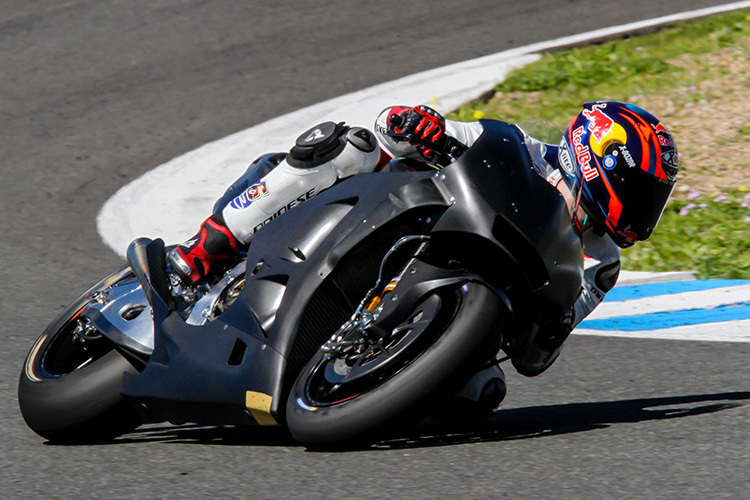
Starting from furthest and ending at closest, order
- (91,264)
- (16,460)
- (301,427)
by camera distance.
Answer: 1. (91,264)
2. (16,460)
3. (301,427)

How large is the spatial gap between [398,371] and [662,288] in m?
3.34

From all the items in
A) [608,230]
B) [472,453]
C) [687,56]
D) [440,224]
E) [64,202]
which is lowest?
[687,56]

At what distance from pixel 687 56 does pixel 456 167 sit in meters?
7.23

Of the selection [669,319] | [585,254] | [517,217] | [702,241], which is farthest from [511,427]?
[702,241]

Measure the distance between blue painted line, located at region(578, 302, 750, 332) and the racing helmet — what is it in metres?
1.97

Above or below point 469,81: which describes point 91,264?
above

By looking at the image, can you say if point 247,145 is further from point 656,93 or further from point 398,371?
point 398,371

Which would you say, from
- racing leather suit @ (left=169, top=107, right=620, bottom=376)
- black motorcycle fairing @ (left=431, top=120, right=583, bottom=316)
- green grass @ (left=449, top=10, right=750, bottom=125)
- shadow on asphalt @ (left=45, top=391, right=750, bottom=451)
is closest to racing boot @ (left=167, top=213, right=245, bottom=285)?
racing leather suit @ (left=169, top=107, right=620, bottom=376)

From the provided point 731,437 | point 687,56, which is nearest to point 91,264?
point 731,437

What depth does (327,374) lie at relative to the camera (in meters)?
3.76

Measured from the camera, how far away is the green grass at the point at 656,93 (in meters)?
7.11

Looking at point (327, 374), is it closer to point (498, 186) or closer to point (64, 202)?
point (498, 186)

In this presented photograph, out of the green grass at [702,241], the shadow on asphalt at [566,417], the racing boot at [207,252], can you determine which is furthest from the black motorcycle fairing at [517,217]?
the green grass at [702,241]

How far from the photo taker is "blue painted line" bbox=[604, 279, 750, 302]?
21.2 ft
